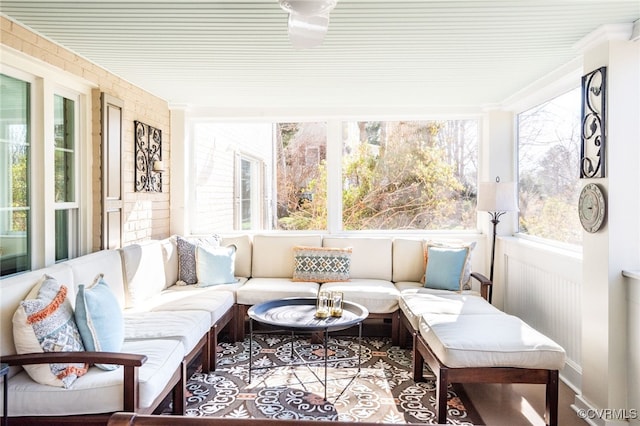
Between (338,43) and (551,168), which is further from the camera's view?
(551,168)

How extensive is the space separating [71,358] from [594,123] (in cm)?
336

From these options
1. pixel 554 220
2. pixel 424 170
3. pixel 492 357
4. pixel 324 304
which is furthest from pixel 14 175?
pixel 554 220

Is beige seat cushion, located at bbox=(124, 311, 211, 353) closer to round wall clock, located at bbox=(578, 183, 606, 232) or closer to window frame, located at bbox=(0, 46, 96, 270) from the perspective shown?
window frame, located at bbox=(0, 46, 96, 270)

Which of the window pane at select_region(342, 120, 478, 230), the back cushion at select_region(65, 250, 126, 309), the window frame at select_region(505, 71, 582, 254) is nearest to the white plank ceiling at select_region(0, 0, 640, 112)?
the window frame at select_region(505, 71, 582, 254)

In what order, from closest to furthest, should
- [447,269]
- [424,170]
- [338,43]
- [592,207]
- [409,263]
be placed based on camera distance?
[592,207]
[338,43]
[447,269]
[409,263]
[424,170]

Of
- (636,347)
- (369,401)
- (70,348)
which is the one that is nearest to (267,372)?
(369,401)

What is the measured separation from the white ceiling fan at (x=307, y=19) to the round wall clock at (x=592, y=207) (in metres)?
2.02

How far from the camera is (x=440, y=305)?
366 centimetres

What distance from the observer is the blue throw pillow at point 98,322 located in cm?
232

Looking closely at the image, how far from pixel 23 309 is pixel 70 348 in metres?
0.30

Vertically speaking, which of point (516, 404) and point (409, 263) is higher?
point (409, 263)

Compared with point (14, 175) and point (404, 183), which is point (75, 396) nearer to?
point (14, 175)

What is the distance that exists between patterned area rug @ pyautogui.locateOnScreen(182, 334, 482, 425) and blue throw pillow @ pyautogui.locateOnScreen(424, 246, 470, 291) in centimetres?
79

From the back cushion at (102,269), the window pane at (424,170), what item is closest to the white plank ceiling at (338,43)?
the window pane at (424,170)
